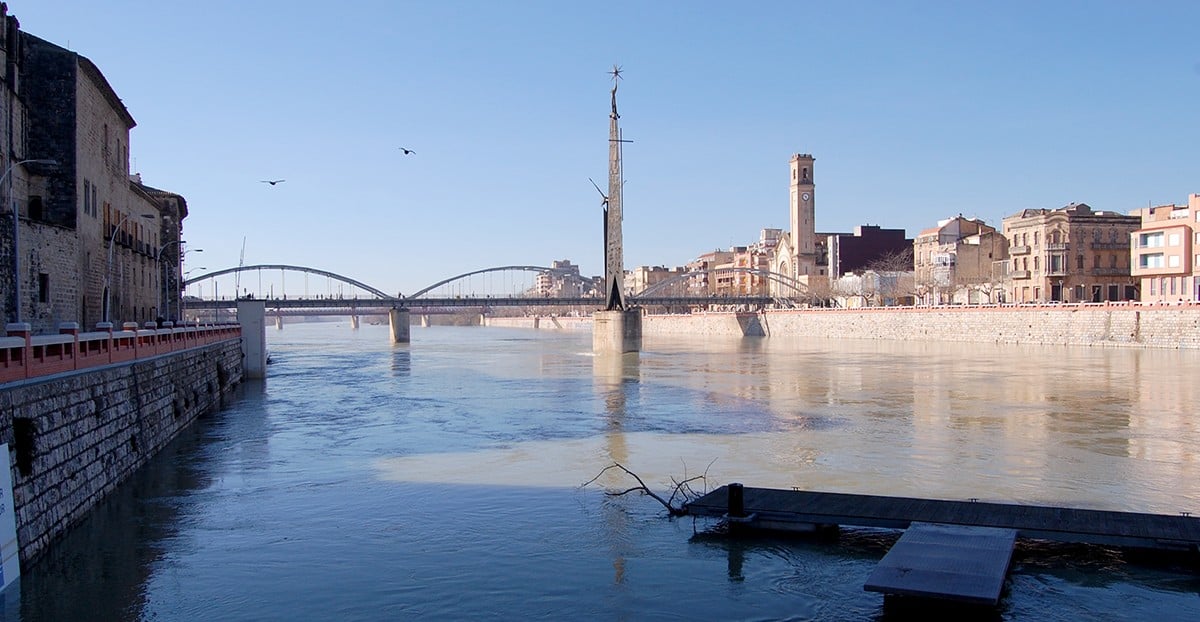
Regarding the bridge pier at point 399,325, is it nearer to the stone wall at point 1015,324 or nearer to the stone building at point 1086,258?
the stone wall at point 1015,324

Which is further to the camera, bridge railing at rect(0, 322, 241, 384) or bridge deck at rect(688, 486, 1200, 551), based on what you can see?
bridge railing at rect(0, 322, 241, 384)

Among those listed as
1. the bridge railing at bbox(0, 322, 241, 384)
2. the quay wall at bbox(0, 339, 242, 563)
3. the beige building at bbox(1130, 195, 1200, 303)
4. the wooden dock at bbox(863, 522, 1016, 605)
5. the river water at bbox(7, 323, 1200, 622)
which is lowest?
the river water at bbox(7, 323, 1200, 622)

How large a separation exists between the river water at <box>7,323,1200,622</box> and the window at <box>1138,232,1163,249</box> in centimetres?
3692

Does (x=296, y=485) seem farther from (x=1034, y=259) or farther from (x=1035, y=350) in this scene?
(x=1034, y=259)

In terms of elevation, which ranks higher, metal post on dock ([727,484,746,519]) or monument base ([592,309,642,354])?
monument base ([592,309,642,354])

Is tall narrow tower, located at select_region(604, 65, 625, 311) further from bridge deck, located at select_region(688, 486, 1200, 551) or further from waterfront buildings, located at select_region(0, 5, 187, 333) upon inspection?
bridge deck, located at select_region(688, 486, 1200, 551)

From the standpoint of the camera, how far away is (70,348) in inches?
690

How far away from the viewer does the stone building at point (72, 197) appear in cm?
3334

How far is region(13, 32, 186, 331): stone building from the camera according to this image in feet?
109

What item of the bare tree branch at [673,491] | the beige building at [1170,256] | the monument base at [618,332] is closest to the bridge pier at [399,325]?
the monument base at [618,332]

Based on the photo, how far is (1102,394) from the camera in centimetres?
3519

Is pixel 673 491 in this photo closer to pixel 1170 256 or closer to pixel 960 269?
pixel 1170 256

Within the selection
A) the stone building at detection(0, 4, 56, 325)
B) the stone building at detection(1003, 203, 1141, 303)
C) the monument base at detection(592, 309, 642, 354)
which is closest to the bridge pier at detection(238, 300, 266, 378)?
the stone building at detection(0, 4, 56, 325)

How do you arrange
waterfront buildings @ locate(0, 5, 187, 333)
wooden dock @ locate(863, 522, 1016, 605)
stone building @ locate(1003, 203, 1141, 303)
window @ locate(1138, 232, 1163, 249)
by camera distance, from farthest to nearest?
stone building @ locate(1003, 203, 1141, 303) < window @ locate(1138, 232, 1163, 249) < waterfront buildings @ locate(0, 5, 187, 333) < wooden dock @ locate(863, 522, 1016, 605)
